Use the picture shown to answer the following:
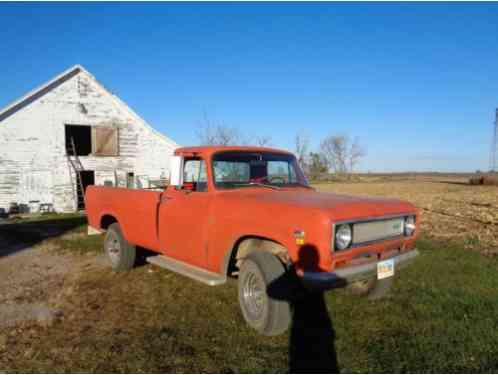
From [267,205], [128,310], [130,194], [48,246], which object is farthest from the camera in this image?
[48,246]

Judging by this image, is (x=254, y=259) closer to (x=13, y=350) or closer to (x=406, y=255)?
(x=406, y=255)

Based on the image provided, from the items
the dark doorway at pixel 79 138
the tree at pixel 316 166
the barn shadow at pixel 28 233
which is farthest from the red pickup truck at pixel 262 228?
the tree at pixel 316 166

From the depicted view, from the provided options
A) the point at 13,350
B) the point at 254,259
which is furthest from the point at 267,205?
the point at 13,350

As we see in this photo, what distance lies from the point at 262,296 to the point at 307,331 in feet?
2.31

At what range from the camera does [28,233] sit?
1079 centimetres

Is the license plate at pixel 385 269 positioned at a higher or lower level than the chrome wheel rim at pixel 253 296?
higher

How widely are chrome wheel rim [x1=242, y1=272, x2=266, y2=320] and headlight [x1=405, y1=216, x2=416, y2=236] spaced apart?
1.92 m

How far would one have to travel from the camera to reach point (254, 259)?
12.0ft

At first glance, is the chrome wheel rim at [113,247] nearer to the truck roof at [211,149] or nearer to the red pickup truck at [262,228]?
the red pickup truck at [262,228]

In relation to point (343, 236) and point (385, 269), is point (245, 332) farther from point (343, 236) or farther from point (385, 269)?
point (385, 269)

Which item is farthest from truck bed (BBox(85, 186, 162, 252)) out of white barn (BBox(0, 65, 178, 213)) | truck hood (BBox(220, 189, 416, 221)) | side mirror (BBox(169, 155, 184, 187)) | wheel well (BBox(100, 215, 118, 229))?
white barn (BBox(0, 65, 178, 213))

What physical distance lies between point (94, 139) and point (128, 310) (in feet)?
48.3

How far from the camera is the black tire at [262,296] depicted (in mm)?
3461

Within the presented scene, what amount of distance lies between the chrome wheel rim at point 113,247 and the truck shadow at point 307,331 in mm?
3537
